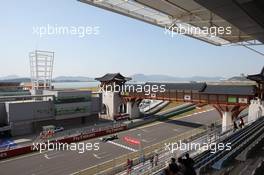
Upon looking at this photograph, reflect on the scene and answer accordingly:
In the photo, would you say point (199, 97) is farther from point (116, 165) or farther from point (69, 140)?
point (69, 140)

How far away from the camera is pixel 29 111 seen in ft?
132

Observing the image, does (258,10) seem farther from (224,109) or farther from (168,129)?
(168,129)

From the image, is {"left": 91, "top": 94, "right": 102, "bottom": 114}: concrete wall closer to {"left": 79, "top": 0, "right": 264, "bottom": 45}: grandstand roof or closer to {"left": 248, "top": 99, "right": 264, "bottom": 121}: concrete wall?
{"left": 248, "top": 99, "right": 264, "bottom": 121}: concrete wall

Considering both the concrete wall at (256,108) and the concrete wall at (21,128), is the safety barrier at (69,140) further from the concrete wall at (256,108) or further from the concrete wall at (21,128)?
the concrete wall at (256,108)

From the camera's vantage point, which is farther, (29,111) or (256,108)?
(29,111)

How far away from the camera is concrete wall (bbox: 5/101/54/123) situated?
38.3 meters

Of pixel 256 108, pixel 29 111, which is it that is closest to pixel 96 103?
pixel 29 111

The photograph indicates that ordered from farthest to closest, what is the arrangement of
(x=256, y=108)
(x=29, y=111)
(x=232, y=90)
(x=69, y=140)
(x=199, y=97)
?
(x=29, y=111), (x=199, y=97), (x=232, y=90), (x=69, y=140), (x=256, y=108)

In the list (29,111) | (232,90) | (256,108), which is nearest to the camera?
(256,108)

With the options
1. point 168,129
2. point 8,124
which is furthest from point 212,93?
point 8,124

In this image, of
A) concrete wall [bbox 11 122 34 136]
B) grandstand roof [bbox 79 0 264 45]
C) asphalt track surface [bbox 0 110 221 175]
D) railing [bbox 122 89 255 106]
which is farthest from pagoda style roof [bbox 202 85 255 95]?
concrete wall [bbox 11 122 34 136]

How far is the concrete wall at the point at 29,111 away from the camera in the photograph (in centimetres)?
3828

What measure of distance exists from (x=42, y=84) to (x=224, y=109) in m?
47.3

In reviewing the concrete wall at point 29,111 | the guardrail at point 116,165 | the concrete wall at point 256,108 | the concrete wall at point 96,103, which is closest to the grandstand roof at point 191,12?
the guardrail at point 116,165
